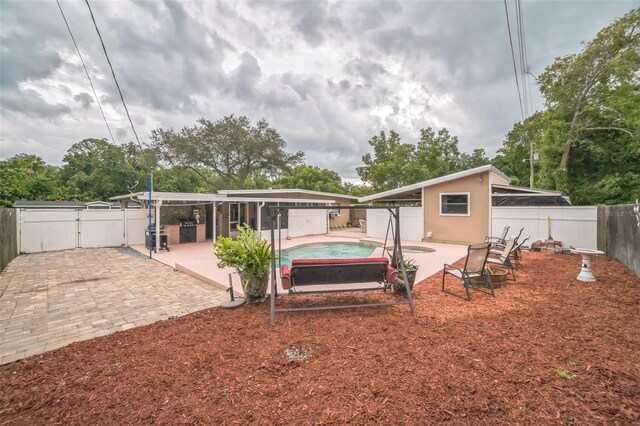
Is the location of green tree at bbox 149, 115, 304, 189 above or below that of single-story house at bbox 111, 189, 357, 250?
above

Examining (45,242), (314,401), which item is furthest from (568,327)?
(45,242)

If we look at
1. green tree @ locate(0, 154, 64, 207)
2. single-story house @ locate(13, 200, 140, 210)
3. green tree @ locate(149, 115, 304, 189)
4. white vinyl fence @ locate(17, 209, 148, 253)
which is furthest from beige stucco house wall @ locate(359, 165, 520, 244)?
green tree @ locate(0, 154, 64, 207)

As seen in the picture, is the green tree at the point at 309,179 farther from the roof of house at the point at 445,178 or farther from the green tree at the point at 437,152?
the roof of house at the point at 445,178

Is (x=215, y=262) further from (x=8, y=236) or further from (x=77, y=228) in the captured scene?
(x=77, y=228)

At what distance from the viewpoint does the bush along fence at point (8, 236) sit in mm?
7908

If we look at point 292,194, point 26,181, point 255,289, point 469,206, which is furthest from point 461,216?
point 26,181

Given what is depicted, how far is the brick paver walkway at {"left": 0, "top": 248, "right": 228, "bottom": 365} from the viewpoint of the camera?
3662 mm

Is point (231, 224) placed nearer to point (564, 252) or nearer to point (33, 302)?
point (33, 302)

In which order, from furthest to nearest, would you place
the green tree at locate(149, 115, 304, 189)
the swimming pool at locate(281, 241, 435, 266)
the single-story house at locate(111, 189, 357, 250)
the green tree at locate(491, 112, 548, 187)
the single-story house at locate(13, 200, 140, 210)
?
the green tree at locate(491, 112, 548, 187) < the green tree at locate(149, 115, 304, 189) < the single-story house at locate(13, 200, 140, 210) < the single-story house at locate(111, 189, 357, 250) < the swimming pool at locate(281, 241, 435, 266)

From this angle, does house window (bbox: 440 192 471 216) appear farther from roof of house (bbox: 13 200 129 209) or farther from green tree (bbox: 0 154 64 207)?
roof of house (bbox: 13 200 129 209)

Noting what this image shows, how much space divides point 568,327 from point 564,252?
7.99m

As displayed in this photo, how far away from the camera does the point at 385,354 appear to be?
293cm

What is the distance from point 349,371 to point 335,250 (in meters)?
10.3

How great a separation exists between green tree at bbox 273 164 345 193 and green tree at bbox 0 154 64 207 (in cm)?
2162
